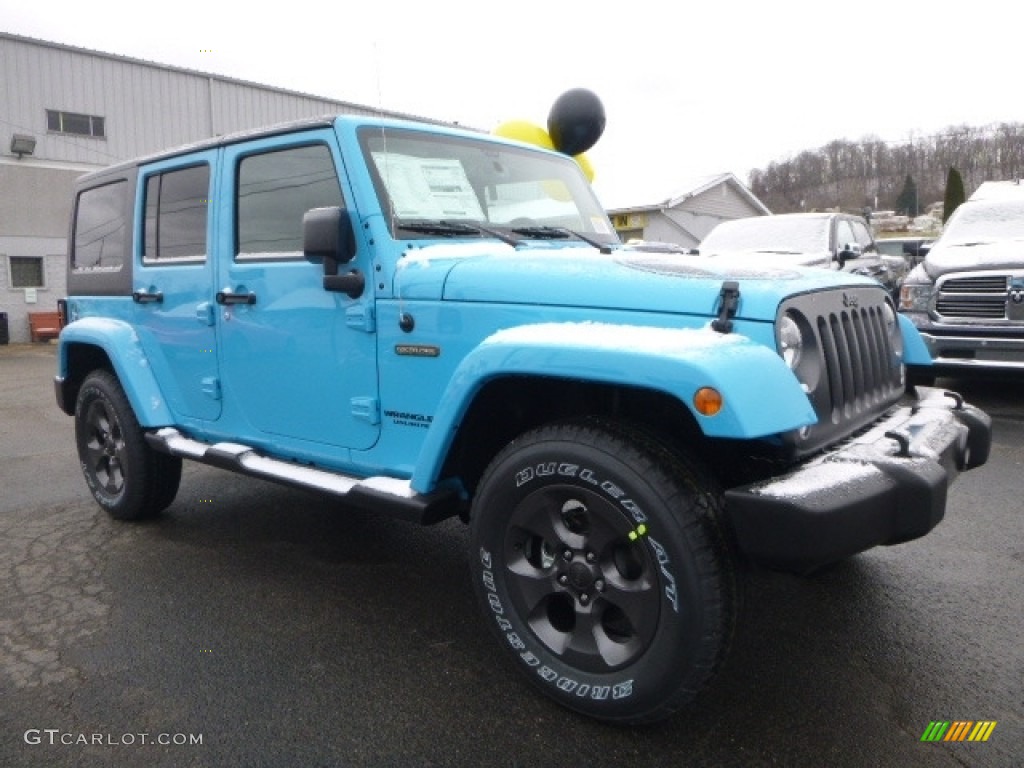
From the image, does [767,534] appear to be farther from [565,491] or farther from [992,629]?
[992,629]

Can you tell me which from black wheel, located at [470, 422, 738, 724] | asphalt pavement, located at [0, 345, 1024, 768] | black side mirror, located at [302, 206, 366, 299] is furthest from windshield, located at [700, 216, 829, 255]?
black wheel, located at [470, 422, 738, 724]

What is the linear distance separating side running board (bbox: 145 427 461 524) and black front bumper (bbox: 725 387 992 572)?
1.01 metres

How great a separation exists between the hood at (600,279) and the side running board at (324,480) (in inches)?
27.2

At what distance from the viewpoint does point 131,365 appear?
4023mm

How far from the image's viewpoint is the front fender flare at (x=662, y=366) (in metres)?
1.99

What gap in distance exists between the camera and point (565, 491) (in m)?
2.33

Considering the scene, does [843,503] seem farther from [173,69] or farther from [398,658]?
[173,69]

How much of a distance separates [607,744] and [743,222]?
9.08 m

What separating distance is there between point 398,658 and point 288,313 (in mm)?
1423

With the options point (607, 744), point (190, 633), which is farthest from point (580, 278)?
point (190, 633)

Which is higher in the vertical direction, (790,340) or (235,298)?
(235,298)

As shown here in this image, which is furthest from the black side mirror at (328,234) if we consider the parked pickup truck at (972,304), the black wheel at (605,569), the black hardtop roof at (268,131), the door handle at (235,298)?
the parked pickup truck at (972,304)

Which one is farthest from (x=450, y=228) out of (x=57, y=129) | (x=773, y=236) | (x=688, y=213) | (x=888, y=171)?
(x=888, y=171)

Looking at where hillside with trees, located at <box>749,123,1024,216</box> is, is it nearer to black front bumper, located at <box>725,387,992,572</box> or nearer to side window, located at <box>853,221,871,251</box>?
side window, located at <box>853,221,871,251</box>
